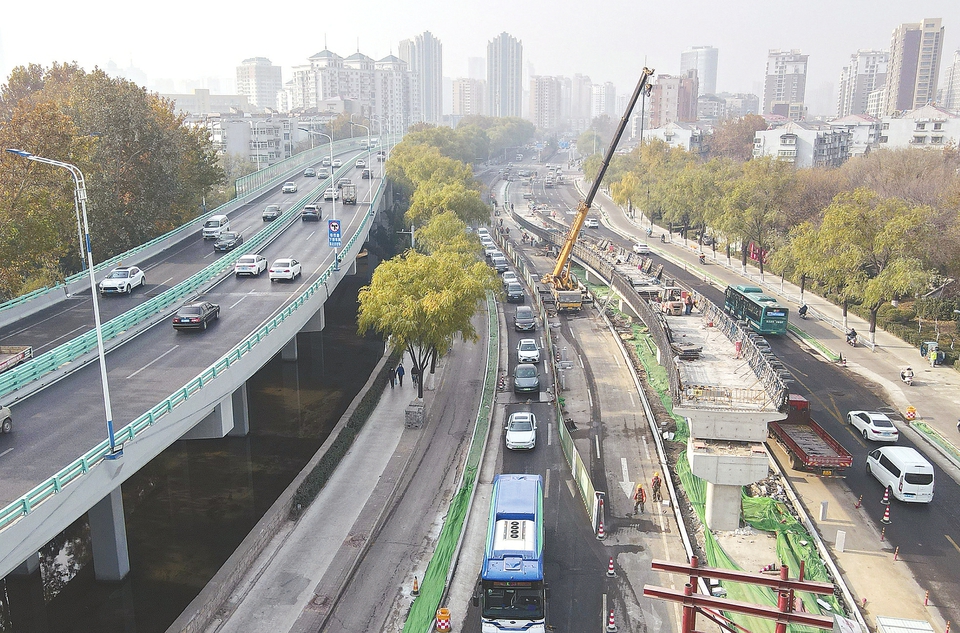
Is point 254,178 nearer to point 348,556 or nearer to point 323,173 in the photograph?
point 323,173

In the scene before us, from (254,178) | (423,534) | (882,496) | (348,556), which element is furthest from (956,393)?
(254,178)

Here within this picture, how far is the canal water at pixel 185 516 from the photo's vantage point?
81.0 ft

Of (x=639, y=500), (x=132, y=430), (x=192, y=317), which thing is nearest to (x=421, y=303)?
(x=192, y=317)

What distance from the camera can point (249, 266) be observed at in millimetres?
47125

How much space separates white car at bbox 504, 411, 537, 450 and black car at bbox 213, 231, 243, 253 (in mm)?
29201

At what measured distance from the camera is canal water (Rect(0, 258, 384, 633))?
2469 centimetres

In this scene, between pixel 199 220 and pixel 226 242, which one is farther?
pixel 199 220

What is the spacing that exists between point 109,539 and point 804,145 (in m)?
124

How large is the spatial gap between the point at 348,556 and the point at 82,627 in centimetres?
836

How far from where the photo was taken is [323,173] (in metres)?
108

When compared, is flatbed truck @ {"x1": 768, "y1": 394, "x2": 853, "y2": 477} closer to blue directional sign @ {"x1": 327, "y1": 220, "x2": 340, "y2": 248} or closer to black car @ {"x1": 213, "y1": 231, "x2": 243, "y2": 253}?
blue directional sign @ {"x1": 327, "y1": 220, "x2": 340, "y2": 248}

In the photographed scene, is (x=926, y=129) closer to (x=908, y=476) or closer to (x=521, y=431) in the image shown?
(x=908, y=476)

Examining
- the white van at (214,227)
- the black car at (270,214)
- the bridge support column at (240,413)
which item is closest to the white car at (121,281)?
the bridge support column at (240,413)

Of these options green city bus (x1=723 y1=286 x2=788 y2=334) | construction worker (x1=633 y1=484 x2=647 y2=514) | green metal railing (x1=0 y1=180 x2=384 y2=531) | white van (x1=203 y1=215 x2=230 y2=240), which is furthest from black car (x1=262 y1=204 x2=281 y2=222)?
construction worker (x1=633 y1=484 x2=647 y2=514)
